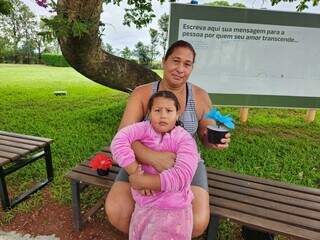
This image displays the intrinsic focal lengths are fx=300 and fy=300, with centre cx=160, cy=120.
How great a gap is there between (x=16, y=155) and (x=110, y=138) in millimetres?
2264

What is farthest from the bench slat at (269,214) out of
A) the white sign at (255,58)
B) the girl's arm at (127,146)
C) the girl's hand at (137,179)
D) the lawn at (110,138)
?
the white sign at (255,58)

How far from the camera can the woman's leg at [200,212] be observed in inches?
86.2

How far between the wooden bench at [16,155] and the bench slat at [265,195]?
199 cm

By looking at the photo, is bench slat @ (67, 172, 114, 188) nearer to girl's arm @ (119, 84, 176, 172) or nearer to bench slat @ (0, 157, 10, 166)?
girl's arm @ (119, 84, 176, 172)

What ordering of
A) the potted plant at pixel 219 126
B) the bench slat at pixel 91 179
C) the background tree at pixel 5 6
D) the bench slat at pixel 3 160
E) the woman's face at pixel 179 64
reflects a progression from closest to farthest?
the potted plant at pixel 219 126 < the woman's face at pixel 179 64 < the bench slat at pixel 91 179 < the bench slat at pixel 3 160 < the background tree at pixel 5 6

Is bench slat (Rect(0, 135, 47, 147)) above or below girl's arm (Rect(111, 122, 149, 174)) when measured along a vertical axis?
below

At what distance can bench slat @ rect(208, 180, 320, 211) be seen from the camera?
2426 mm

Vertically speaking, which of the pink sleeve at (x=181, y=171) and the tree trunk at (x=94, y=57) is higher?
the tree trunk at (x=94, y=57)

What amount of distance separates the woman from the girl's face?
0.22 m

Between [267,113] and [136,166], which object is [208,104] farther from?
A: [267,113]

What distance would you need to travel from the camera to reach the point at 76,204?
9.30 feet

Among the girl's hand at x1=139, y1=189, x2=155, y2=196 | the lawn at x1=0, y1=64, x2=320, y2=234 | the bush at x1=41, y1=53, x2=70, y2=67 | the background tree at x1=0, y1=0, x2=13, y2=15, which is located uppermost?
the background tree at x1=0, y1=0, x2=13, y2=15

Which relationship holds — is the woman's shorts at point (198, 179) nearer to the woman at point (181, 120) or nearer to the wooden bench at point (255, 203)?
the woman at point (181, 120)

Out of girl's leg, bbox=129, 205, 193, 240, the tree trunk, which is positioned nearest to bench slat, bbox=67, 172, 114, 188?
girl's leg, bbox=129, 205, 193, 240
